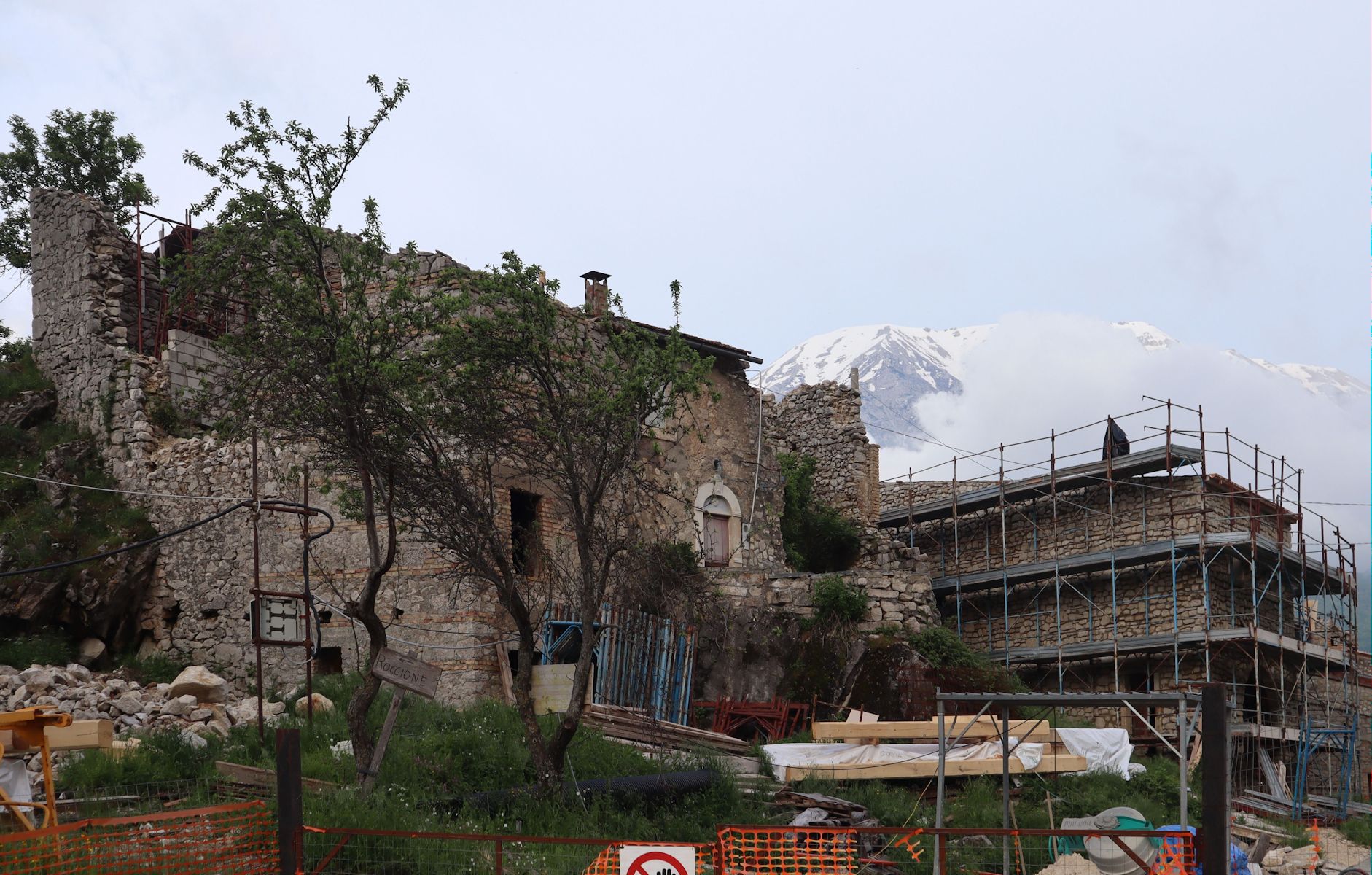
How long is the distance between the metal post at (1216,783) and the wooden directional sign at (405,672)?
23.9ft

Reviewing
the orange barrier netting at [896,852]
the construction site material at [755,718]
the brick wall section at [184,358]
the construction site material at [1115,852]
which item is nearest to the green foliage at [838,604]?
the construction site material at [755,718]

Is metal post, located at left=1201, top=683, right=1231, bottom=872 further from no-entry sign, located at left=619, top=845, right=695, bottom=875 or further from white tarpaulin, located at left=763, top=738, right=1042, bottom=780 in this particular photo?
white tarpaulin, located at left=763, top=738, right=1042, bottom=780

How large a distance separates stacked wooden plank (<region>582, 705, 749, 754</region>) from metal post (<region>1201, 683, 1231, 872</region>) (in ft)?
34.2

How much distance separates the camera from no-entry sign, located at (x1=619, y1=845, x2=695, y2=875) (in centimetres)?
857

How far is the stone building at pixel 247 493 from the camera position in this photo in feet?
63.2

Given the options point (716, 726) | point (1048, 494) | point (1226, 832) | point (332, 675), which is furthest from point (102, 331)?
point (1226, 832)

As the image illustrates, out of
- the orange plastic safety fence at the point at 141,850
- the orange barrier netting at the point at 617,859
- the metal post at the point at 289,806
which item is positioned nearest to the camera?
the metal post at the point at 289,806

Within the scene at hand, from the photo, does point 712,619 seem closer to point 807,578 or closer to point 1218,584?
point 807,578

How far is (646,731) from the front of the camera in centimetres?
1811

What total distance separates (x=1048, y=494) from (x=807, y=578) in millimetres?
7884

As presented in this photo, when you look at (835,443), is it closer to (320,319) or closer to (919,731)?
(919,731)

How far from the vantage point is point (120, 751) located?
46.8 ft

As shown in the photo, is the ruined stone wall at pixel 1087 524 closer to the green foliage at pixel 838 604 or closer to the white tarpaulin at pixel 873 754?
the green foliage at pixel 838 604

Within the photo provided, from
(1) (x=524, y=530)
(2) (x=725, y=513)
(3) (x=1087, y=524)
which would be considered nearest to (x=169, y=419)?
(1) (x=524, y=530)
